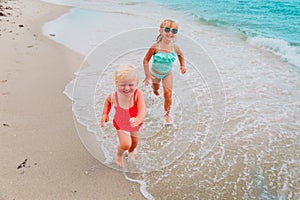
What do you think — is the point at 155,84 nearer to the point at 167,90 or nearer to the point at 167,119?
the point at 167,90

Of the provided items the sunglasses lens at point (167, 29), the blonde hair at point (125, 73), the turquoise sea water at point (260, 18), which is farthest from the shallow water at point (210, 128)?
the turquoise sea water at point (260, 18)

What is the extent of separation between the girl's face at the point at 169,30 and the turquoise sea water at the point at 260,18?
4.79 metres

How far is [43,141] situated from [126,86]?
1.52 meters

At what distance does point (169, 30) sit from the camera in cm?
377

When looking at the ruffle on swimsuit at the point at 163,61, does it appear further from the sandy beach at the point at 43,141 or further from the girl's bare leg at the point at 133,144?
the sandy beach at the point at 43,141

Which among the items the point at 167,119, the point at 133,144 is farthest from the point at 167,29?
the point at 133,144

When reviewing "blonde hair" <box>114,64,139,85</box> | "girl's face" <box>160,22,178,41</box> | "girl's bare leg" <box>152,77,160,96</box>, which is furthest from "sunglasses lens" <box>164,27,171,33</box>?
"blonde hair" <box>114,64,139,85</box>

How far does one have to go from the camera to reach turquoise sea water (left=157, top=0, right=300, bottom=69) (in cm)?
897

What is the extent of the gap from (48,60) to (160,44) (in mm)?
3240

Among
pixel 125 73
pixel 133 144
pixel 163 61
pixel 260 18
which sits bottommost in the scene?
pixel 133 144

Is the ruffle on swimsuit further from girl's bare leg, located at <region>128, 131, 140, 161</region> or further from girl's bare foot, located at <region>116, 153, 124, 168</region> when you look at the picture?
girl's bare foot, located at <region>116, 153, 124, 168</region>

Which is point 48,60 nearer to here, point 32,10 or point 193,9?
point 32,10

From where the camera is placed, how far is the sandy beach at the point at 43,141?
2.87 metres

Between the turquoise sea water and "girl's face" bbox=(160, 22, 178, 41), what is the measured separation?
4.79 meters
